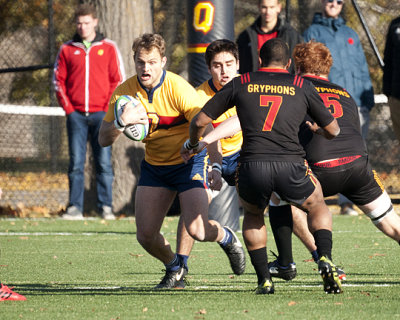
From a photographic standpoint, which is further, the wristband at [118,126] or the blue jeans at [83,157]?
the blue jeans at [83,157]

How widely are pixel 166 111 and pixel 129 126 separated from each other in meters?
0.41

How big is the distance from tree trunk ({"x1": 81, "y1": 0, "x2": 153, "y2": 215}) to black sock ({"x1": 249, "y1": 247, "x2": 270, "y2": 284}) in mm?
7198

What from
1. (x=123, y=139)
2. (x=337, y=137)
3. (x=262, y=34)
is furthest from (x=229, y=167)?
(x=123, y=139)

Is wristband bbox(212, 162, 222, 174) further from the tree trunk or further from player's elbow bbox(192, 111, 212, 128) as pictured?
the tree trunk

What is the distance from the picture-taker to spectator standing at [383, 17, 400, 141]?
26.4 feet

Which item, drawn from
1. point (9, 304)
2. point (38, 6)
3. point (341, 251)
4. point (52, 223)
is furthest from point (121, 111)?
point (38, 6)

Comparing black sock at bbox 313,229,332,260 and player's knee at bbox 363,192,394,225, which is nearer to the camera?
black sock at bbox 313,229,332,260

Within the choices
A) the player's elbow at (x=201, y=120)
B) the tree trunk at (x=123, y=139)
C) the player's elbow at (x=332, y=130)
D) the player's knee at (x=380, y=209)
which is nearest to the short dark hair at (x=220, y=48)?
the player's elbow at (x=201, y=120)

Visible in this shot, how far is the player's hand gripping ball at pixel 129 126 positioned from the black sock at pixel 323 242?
4.89ft

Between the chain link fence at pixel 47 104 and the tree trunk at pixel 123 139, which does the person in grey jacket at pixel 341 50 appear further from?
the tree trunk at pixel 123 139

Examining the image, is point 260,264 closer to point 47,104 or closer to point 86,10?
point 86,10

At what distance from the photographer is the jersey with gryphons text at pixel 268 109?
6430 mm

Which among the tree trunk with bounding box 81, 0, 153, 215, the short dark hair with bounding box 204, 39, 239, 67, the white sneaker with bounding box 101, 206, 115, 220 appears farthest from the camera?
the tree trunk with bounding box 81, 0, 153, 215

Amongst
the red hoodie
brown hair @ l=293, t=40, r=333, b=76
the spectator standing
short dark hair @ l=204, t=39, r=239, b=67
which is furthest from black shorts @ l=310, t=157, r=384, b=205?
the red hoodie
